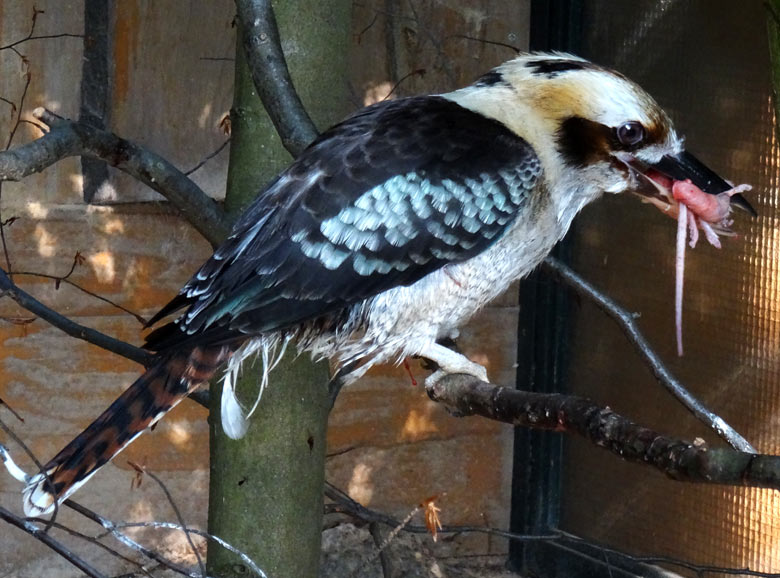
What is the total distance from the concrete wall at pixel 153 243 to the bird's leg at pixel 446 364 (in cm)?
80

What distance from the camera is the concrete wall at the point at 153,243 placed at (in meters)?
2.69

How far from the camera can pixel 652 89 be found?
2.87 m

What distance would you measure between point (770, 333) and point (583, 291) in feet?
2.65

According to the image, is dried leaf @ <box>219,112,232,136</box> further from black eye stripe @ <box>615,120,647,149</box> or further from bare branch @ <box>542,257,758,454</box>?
black eye stripe @ <box>615,120,647,149</box>

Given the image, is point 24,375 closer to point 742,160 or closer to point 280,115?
point 280,115

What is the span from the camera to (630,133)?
1.81 m

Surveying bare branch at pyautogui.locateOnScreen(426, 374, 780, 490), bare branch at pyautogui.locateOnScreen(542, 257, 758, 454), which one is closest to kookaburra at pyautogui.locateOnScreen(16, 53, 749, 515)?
bare branch at pyautogui.locateOnScreen(542, 257, 758, 454)

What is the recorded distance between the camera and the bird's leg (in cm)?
193

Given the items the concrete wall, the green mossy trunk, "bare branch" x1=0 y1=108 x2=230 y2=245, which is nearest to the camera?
"bare branch" x1=0 y1=108 x2=230 y2=245

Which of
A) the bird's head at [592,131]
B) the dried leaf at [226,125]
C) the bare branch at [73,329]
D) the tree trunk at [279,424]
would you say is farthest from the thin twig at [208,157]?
the bird's head at [592,131]

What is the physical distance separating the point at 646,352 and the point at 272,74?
0.79 m

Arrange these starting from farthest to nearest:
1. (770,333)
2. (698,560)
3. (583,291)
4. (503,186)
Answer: (698,560), (770,333), (583,291), (503,186)

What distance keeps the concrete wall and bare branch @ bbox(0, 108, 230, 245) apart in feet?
2.45

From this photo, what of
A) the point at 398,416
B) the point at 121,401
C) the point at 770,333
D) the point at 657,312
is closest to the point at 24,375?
the point at 398,416
